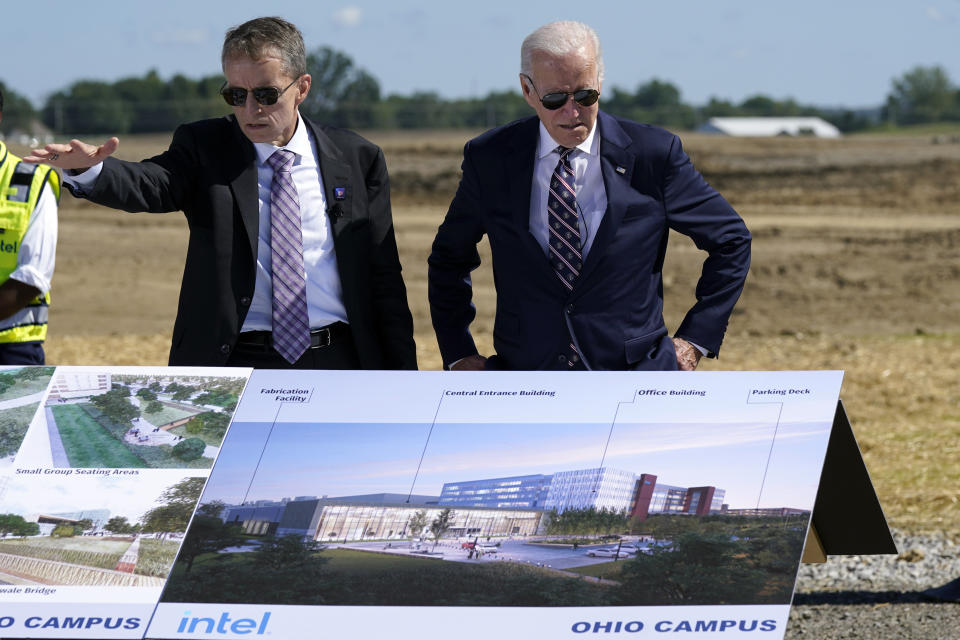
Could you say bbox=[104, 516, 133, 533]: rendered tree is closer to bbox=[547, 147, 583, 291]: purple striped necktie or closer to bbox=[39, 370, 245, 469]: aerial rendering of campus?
bbox=[39, 370, 245, 469]: aerial rendering of campus

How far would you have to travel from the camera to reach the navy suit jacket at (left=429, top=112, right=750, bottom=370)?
11.8 ft

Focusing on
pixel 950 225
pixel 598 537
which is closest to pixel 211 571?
pixel 598 537

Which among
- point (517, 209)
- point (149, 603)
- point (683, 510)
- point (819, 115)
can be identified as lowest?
point (819, 115)

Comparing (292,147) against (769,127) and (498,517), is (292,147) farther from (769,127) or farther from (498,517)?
(769,127)

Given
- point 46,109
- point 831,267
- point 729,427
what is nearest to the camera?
point 729,427

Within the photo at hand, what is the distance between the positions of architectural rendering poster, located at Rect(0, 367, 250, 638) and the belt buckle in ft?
1.39

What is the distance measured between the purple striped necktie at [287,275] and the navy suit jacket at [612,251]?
543mm

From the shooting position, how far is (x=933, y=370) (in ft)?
36.7

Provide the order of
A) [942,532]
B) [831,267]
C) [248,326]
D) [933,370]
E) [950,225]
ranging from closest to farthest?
[248,326] → [942,532] → [933,370] → [831,267] → [950,225]

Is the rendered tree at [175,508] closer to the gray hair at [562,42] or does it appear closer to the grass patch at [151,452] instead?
the grass patch at [151,452]

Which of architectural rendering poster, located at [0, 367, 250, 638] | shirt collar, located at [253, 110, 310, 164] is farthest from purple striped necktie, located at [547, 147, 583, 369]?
architectural rendering poster, located at [0, 367, 250, 638]

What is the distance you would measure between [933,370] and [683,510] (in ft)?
29.8

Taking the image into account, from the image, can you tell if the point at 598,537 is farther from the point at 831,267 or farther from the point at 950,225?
the point at 950,225

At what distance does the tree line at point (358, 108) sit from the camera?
143 ft
